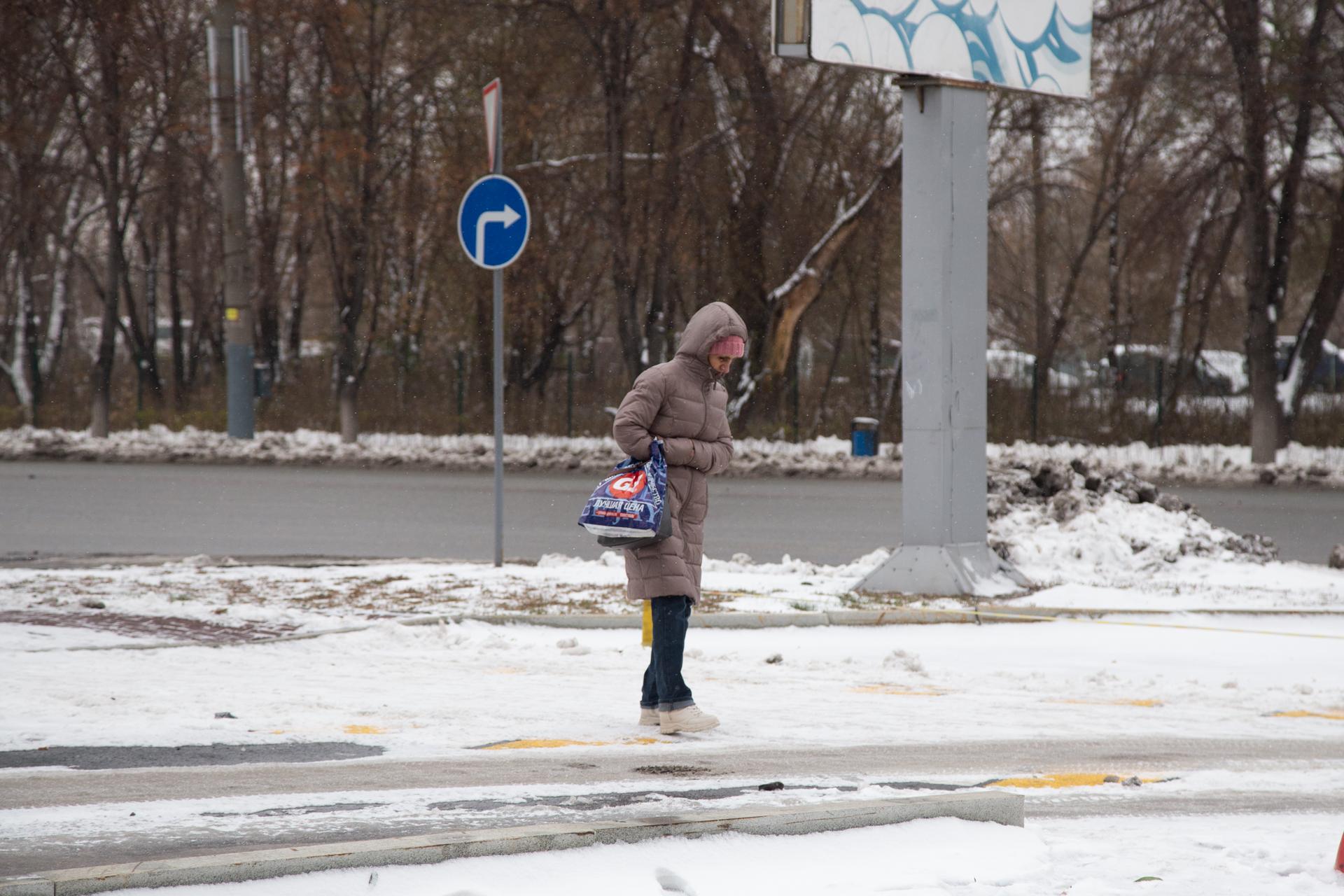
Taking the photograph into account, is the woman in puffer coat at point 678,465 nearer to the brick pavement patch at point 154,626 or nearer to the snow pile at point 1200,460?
the brick pavement patch at point 154,626

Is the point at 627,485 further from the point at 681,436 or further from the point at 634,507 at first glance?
the point at 681,436

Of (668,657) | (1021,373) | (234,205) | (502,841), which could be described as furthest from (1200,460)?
(502,841)

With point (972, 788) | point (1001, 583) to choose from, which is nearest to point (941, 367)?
point (1001, 583)

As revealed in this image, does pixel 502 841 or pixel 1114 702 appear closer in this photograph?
pixel 502 841

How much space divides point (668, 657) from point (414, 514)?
10.1 metres

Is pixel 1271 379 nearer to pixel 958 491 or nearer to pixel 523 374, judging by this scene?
pixel 958 491

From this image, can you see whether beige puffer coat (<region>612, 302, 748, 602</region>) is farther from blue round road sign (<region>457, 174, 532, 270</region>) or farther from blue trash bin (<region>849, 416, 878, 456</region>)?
A: blue trash bin (<region>849, 416, 878, 456</region>)

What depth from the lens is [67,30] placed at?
935 inches

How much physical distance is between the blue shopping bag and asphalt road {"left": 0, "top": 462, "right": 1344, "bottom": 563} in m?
6.59

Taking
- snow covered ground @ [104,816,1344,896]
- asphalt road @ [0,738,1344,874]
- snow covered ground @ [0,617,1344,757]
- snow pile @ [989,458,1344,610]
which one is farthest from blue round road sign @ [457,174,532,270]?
snow covered ground @ [104,816,1344,896]

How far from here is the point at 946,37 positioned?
10359mm

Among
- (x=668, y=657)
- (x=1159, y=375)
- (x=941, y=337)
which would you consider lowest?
(x=668, y=657)

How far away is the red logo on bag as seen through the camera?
235 inches

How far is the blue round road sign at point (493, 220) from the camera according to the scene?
11297 millimetres
